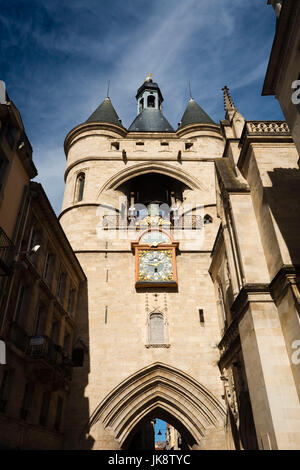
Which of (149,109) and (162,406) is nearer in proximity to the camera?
(162,406)

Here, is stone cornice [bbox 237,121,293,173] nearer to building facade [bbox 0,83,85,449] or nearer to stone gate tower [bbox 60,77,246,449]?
building facade [bbox 0,83,85,449]

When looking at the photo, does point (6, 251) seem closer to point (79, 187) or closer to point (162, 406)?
point (162, 406)

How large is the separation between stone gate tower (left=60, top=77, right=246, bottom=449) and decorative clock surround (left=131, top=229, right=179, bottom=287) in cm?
5

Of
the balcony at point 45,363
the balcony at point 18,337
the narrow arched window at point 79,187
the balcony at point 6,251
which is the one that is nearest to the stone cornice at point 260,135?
the balcony at point 6,251

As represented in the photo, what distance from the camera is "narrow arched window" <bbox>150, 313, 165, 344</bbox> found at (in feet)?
47.0

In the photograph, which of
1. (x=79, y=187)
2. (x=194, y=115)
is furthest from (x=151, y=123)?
(x=79, y=187)

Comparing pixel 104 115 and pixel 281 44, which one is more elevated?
pixel 104 115

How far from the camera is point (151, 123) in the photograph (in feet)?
92.0

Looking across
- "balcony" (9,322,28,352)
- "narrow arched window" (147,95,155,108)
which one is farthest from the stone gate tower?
"narrow arched window" (147,95,155,108)

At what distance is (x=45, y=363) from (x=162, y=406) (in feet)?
20.5

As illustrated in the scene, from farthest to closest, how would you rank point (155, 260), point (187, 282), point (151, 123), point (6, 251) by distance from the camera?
point (151, 123)
point (155, 260)
point (187, 282)
point (6, 251)

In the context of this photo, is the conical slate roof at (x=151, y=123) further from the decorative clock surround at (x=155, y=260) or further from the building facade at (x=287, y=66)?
the building facade at (x=287, y=66)

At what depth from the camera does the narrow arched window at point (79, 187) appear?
754 inches
